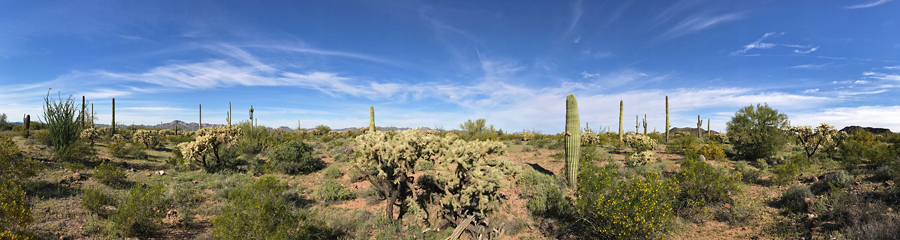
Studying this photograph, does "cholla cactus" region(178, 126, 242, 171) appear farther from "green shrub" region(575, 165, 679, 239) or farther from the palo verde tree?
the palo verde tree

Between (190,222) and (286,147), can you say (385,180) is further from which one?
(286,147)

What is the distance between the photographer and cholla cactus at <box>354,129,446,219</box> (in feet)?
25.8

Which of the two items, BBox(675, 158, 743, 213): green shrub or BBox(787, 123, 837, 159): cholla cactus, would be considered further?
BBox(787, 123, 837, 159): cholla cactus

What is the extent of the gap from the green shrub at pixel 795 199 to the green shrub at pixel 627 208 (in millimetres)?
4904

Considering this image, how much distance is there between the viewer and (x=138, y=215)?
743 centimetres

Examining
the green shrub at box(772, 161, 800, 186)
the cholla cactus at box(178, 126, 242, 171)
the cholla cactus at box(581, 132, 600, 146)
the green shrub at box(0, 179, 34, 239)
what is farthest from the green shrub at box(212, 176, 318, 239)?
the cholla cactus at box(581, 132, 600, 146)

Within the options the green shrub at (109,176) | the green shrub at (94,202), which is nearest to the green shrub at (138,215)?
the green shrub at (94,202)

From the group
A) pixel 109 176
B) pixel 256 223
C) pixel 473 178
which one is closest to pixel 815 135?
pixel 473 178

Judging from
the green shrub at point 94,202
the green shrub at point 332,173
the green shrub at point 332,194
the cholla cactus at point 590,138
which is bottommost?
the green shrub at point 332,194

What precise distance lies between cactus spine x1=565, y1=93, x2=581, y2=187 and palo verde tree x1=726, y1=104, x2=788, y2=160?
12.2 metres

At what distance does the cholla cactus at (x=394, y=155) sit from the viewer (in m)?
7.86

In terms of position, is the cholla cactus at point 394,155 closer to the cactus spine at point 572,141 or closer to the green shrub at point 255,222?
the green shrub at point 255,222

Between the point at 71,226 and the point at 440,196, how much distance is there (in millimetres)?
8237

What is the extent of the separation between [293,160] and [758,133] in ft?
79.8
